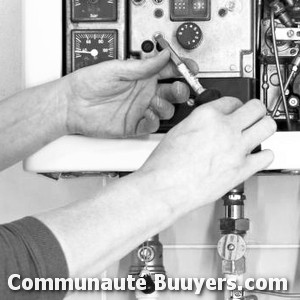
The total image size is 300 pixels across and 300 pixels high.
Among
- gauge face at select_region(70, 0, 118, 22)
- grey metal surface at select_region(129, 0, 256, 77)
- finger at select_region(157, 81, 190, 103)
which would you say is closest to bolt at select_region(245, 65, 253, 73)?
grey metal surface at select_region(129, 0, 256, 77)

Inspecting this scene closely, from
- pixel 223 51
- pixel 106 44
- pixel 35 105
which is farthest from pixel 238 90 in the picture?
pixel 35 105

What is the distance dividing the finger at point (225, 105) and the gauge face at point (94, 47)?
0.24 meters

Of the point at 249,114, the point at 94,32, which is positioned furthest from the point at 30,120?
the point at 249,114

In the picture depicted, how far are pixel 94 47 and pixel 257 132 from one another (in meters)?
0.32

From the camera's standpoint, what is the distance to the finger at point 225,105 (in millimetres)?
825

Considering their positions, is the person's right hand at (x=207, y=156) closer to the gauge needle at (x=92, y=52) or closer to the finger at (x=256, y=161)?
the finger at (x=256, y=161)

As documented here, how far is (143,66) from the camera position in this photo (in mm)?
930

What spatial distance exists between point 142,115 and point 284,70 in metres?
0.25

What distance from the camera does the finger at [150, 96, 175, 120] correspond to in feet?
3.13

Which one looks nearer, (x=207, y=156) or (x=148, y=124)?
(x=207, y=156)

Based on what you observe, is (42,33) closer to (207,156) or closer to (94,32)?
(94,32)

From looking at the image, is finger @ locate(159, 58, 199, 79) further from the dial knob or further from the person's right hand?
the person's right hand

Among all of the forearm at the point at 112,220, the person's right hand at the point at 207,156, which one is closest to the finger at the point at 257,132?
the person's right hand at the point at 207,156

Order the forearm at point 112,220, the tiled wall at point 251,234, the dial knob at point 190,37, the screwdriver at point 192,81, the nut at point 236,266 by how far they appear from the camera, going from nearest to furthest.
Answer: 1. the forearm at point 112,220
2. the screwdriver at point 192,81
3. the dial knob at point 190,37
4. the nut at point 236,266
5. the tiled wall at point 251,234
